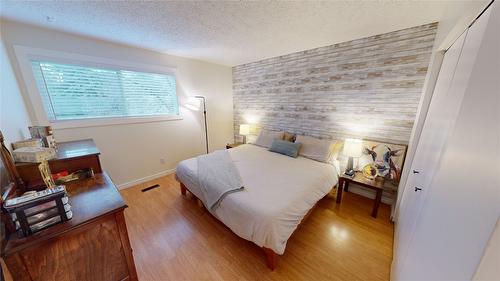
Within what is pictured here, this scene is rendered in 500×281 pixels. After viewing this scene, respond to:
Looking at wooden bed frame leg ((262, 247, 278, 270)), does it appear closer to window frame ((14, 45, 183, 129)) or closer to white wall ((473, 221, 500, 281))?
white wall ((473, 221, 500, 281))

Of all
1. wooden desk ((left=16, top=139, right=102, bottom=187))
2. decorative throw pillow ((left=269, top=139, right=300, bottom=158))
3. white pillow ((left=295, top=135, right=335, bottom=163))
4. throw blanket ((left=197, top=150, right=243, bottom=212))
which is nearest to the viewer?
wooden desk ((left=16, top=139, right=102, bottom=187))

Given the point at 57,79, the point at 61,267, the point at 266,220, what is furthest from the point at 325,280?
the point at 57,79

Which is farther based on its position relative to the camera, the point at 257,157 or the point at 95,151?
the point at 257,157

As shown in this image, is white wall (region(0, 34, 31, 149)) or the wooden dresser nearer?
the wooden dresser

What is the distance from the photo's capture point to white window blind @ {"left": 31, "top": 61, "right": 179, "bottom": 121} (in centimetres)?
212

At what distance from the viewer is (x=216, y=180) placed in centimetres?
191

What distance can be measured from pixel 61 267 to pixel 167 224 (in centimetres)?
113

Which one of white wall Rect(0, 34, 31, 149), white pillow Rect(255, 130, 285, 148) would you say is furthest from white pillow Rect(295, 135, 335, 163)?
white wall Rect(0, 34, 31, 149)

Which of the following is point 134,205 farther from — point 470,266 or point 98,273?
point 470,266

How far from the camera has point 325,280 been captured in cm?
140

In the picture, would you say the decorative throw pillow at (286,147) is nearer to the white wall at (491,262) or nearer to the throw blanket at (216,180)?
the throw blanket at (216,180)

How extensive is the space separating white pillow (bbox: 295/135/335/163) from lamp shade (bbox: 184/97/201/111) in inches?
87.4

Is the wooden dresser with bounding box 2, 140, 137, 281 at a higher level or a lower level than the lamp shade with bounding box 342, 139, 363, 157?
lower

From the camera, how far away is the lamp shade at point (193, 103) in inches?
134
